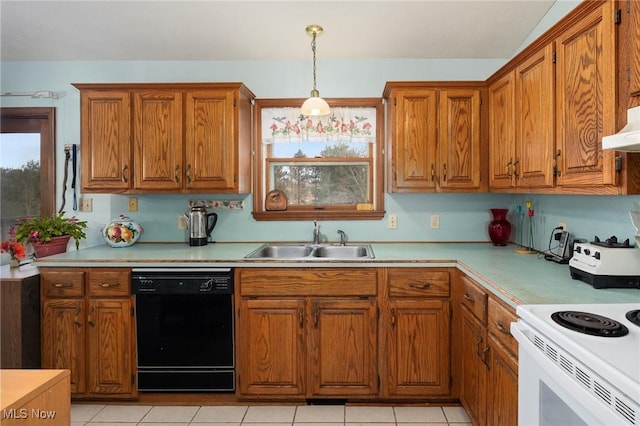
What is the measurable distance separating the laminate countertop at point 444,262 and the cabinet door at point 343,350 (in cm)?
32

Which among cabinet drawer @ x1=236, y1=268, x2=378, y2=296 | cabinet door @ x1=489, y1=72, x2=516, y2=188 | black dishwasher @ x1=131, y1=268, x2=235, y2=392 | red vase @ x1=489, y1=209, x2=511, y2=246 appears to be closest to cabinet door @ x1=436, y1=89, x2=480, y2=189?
cabinet door @ x1=489, y1=72, x2=516, y2=188

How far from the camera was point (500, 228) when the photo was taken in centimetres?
283

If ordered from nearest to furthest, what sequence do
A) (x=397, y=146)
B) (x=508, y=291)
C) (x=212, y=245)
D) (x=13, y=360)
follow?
(x=508, y=291)
(x=13, y=360)
(x=397, y=146)
(x=212, y=245)

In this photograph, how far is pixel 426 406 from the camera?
2371mm

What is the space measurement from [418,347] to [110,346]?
1961 mm

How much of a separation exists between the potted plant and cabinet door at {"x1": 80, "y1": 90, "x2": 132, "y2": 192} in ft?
1.45

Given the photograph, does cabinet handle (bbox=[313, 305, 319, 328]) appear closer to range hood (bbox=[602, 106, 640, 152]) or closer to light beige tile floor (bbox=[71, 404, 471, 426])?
light beige tile floor (bbox=[71, 404, 471, 426])

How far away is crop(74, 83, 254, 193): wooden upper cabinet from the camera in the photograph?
8.82 feet

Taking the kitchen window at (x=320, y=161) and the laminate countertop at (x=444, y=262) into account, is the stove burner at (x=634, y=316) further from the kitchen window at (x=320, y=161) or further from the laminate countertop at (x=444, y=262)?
the kitchen window at (x=320, y=161)

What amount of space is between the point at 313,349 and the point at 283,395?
14.0 inches

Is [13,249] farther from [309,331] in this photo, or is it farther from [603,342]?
[603,342]

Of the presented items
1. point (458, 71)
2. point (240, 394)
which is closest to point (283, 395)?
point (240, 394)

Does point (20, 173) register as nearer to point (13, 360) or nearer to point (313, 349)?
point (13, 360)

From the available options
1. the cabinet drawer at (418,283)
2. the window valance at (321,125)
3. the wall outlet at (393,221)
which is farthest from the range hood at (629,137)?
the window valance at (321,125)
